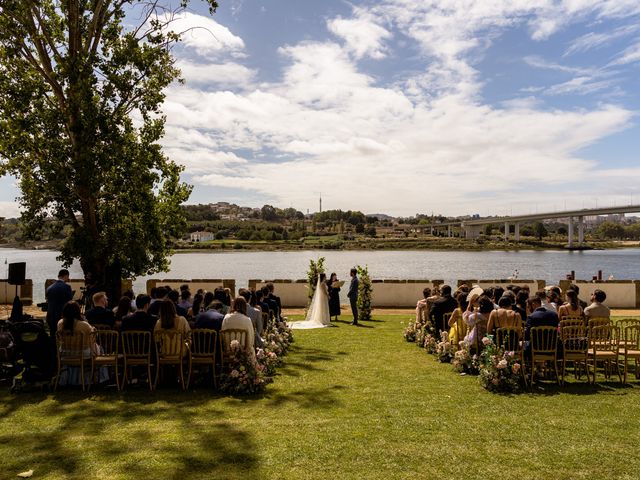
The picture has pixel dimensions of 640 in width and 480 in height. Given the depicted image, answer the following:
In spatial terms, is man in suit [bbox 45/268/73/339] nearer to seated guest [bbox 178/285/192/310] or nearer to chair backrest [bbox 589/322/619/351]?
seated guest [bbox 178/285/192/310]

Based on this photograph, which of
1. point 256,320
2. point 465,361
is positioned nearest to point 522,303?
point 465,361

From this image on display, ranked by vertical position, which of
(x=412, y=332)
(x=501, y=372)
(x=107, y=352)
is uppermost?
(x=107, y=352)

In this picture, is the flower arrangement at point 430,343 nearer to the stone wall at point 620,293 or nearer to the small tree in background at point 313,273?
the small tree in background at point 313,273

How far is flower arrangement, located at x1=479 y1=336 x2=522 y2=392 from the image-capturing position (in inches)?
302

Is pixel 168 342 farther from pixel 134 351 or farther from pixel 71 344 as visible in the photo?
pixel 71 344

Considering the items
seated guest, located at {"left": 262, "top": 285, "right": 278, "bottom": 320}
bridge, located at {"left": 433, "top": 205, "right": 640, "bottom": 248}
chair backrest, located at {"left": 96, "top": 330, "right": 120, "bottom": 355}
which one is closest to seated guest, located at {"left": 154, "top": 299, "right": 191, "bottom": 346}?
chair backrest, located at {"left": 96, "top": 330, "right": 120, "bottom": 355}

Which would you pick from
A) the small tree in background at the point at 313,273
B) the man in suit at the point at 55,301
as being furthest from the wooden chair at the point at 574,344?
the small tree in background at the point at 313,273

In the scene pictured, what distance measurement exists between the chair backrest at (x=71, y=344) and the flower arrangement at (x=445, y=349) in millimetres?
6007

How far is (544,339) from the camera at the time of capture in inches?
320

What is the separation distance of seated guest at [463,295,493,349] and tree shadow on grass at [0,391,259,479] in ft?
14.5

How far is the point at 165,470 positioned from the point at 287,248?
97081 mm

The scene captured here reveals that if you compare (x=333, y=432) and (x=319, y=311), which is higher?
(x=319, y=311)

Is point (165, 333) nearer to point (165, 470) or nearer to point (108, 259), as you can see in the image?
point (165, 470)

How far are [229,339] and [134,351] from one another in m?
1.37
